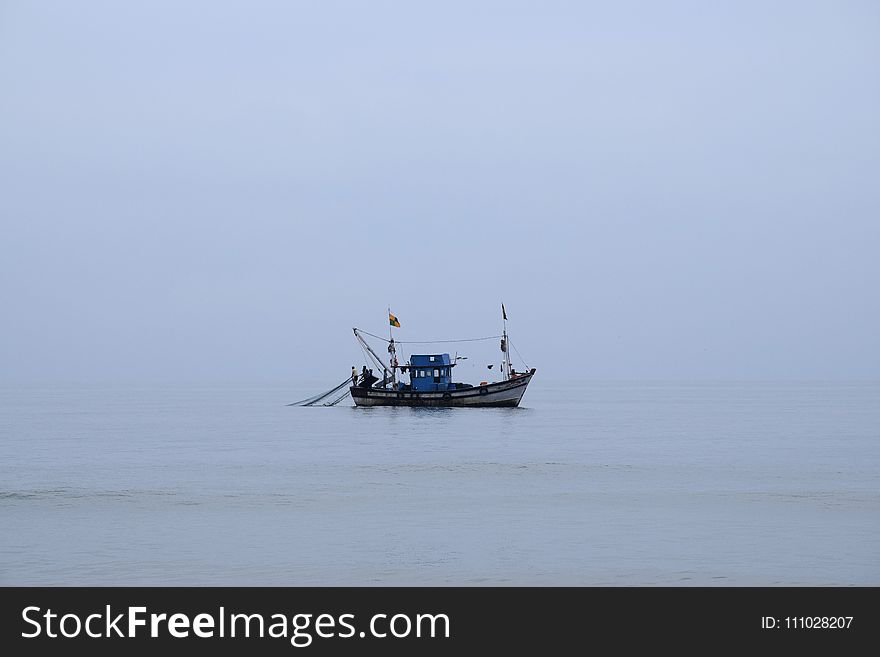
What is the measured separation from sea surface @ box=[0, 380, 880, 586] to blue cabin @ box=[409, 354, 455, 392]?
19608 millimetres

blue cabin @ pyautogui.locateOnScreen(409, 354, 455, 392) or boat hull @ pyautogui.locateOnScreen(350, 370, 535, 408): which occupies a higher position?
blue cabin @ pyautogui.locateOnScreen(409, 354, 455, 392)

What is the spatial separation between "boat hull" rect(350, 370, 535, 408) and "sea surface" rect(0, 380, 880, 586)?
19.8 meters

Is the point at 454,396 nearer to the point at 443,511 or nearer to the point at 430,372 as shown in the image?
the point at 430,372

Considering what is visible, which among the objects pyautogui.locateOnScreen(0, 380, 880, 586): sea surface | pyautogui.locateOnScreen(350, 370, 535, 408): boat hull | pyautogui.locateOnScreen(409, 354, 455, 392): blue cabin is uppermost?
pyautogui.locateOnScreen(409, 354, 455, 392): blue cabin

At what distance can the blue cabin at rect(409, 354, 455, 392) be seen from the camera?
299ft

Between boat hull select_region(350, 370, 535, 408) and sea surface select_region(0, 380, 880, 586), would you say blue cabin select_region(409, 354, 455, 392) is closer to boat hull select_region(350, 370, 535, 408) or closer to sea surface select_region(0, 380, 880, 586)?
boat hull select_region(350, 370, 535, 408)

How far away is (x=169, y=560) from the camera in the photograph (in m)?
24.9

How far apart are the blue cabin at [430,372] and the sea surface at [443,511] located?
19.6m

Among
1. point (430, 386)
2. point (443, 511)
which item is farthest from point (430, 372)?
point (443, 511)

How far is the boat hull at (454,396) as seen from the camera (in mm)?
91562

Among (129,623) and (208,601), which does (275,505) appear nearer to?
(208,601)

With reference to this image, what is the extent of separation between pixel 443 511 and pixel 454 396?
191 ft

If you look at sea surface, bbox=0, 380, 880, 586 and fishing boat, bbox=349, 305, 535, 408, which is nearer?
sea surface, bbox=0, 380, 880, 586

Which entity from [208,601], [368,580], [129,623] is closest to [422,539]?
[368,580]
